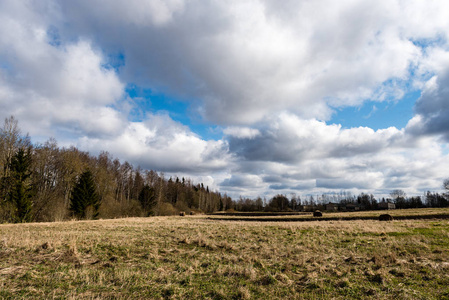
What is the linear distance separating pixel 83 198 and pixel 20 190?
13.1 metres

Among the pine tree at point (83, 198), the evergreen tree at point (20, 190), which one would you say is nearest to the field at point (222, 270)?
the evergreen tree at point (20, 190)

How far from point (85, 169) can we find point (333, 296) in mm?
63510

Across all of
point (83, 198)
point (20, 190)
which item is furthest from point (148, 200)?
point (20, 190)

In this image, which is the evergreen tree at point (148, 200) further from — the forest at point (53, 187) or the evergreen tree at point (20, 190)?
the evergreen tree at point (20, 190)

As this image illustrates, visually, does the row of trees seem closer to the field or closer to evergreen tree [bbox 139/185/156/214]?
evergreen tree [bbox 139/185/156/214]

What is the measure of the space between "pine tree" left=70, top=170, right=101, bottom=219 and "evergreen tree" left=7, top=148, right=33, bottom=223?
30.7 feet

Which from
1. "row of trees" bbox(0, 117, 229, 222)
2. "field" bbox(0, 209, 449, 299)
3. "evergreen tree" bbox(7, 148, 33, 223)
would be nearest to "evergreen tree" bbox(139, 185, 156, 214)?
"row of trees" bbox(0, 117, 229, 222)

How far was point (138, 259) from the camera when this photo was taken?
1172 centimetres

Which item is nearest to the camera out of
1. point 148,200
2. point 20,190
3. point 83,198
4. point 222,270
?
point 222,270

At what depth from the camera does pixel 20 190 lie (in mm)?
40250

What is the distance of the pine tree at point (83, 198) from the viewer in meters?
51.3

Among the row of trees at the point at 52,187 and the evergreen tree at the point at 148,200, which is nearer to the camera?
the row of trees at the point at 52,187

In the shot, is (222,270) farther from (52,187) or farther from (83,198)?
(52,187)

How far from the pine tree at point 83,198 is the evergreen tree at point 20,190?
9350 millimetres
